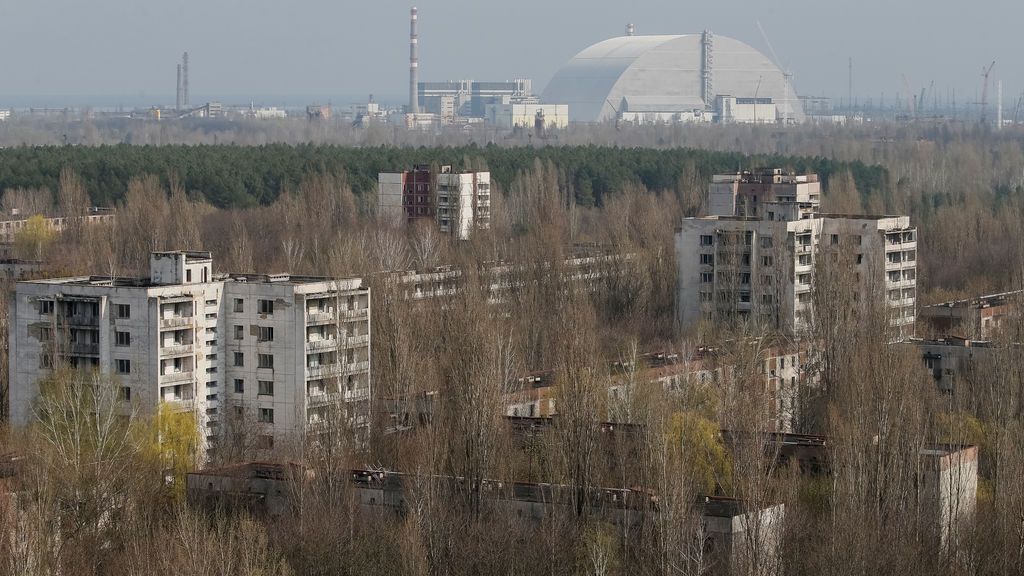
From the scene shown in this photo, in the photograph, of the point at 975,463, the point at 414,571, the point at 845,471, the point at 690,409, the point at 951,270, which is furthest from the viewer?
the point at 951,270

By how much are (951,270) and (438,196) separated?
9652 millimetres

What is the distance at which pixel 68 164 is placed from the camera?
39.3 m

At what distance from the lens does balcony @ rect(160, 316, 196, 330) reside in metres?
17.1

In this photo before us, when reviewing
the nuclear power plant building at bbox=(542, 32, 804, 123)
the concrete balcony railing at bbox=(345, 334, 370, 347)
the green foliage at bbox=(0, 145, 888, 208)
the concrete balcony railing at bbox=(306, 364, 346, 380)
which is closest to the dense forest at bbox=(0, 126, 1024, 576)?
the concrete balcony railing at bbox=(345, 334, 370, 347)

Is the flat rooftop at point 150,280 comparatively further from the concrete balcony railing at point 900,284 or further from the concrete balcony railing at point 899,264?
the concrete balcony railing at point 899,264

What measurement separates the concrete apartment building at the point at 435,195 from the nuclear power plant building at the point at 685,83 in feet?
163

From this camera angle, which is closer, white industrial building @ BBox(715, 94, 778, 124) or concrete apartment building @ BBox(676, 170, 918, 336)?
concrete apartment building @ BBox(676, 170, 918, 336)

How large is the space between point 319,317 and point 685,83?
7291 centimetres

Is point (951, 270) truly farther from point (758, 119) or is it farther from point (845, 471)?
point (758, 119)

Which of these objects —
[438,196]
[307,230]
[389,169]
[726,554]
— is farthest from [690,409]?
[389,169]

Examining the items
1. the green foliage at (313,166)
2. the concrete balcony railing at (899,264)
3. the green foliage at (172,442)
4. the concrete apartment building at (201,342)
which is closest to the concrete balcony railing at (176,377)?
the concrete apartment building at (201,342)

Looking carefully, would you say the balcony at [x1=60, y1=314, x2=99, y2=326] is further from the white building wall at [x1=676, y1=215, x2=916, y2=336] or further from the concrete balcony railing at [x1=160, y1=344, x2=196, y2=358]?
the white building wall at [x1=676, y1=215, x2=916, y2=336]

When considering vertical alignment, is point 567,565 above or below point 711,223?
below

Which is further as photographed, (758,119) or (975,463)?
(758,119)
